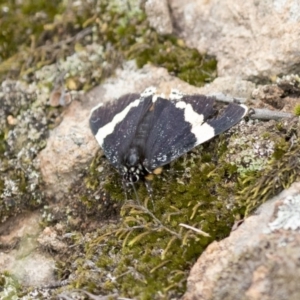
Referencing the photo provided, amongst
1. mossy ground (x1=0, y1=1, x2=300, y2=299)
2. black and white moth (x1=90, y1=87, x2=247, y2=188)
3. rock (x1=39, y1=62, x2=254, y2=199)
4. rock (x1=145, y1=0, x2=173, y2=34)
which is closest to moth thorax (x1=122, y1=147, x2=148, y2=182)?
black and white moth (x1=90, y1=87, x2=247, y2=188)

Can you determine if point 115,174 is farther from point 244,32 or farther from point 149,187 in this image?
point 244,32

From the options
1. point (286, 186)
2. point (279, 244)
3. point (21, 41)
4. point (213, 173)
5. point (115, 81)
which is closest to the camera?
point (279, 244)

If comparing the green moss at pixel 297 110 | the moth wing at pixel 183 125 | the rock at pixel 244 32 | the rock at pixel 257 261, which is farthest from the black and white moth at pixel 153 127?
the rock at pixel 257 261

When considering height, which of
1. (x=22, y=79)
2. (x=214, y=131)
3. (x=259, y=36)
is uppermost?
(x=22, y=79)

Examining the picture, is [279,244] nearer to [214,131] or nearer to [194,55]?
[214,131]

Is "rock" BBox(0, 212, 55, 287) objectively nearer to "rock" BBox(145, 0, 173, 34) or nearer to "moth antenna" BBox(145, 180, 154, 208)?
"moth antenna" BBox(145, 180, 154, 208)

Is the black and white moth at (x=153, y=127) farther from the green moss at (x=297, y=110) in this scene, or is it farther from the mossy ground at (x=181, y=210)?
the green moss at (x=297, y=110)

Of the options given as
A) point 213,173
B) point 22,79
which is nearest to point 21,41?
point 22,79
